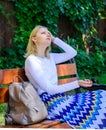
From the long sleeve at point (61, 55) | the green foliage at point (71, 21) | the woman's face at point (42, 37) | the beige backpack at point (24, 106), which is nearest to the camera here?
the beige backpack at point (24, 106)

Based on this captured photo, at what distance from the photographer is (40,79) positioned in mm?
3398

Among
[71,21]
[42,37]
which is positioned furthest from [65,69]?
[71,21]

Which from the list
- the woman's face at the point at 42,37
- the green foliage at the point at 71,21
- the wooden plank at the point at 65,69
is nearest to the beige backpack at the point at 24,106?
the woman's face at the point at 42,37

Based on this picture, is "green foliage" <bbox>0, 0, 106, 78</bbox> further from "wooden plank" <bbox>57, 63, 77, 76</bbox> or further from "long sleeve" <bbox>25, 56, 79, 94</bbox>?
"long sleeve" <bbox>25, 56, 79, 94</bbox>

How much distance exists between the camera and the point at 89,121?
3.21 metres

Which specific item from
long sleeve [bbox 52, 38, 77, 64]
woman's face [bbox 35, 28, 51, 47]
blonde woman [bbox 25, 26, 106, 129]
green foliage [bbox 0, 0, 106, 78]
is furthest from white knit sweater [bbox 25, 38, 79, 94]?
green foliage [bbox 0, 0, 106, 78]

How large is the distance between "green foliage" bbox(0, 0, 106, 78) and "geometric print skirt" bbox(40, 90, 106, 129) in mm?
4869

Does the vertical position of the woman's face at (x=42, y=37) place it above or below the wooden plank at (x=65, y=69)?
above

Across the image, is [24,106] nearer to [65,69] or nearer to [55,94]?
[55,94]

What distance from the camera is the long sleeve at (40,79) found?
339cm

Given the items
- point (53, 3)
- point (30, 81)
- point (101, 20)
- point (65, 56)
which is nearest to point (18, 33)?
point (53, 3)

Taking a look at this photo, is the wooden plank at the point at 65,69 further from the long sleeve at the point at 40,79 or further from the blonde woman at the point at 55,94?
the long sleeve at the point at 40,79

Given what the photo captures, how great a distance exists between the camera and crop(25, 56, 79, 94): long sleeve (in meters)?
3.39

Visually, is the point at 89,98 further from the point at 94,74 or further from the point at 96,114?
the point at 94,74
